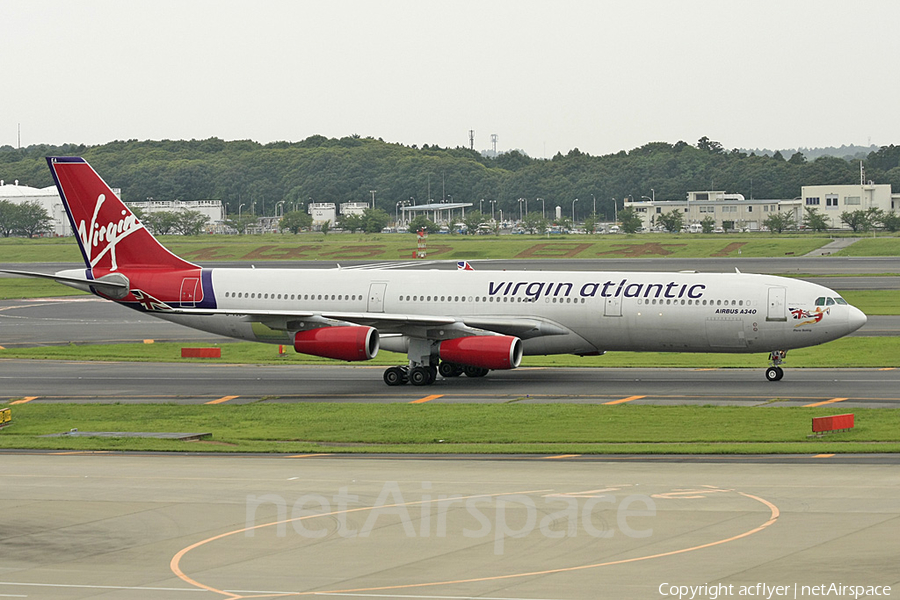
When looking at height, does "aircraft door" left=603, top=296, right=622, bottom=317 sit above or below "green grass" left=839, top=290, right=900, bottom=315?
above

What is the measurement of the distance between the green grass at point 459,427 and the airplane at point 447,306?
541 centimetres

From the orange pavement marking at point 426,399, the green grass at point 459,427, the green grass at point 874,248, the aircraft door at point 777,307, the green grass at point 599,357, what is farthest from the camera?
the green grass at point 874,248

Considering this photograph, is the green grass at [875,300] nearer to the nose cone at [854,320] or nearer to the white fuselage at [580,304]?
the nose cone at [854,320]

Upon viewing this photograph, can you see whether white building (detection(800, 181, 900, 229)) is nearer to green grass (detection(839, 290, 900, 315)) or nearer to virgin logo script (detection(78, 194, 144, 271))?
green grass (detection(839, 290, 900, 315))

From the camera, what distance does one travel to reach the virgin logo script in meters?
50.3

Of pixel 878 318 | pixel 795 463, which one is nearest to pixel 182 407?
pixel 795 463

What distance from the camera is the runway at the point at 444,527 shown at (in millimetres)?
17781

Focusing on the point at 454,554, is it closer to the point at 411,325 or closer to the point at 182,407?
the point at 182,407

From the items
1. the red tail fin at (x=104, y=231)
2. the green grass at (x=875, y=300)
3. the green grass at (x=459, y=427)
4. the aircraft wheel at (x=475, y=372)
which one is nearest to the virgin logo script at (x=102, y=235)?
the red tail fin at (x=104, y=231)

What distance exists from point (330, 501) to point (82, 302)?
2809 inches

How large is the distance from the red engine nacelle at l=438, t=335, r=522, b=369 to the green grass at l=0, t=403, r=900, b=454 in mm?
3892

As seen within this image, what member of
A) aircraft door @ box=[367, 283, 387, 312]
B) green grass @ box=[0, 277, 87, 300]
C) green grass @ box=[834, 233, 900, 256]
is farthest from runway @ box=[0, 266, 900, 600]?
green grass @ box=[834, 233, 900, 256]

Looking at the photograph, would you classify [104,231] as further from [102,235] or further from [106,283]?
[106,283]

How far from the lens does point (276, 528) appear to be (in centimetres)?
2170
